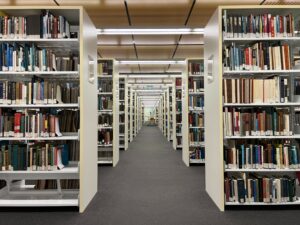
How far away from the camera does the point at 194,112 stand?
269 inches

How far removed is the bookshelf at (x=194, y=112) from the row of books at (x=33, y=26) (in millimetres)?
3606

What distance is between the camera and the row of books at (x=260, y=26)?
3.63 m

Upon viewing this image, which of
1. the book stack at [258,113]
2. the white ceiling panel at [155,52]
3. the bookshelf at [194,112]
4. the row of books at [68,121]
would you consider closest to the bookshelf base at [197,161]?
the bookshelf at [194,112]

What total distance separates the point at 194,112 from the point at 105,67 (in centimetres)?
224

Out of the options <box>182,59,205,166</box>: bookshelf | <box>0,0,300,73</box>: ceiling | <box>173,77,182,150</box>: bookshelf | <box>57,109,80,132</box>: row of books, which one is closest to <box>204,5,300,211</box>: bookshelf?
<box>57,109,80,132</box>: row of books

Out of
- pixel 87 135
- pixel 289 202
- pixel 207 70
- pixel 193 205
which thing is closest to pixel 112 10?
pixel 207 70

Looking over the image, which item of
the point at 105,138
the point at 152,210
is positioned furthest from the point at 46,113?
the point at 105,138

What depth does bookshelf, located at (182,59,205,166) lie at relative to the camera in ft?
22.0

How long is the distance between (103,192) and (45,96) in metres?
1.72

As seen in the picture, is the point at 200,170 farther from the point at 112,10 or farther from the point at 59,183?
the point at 112,10

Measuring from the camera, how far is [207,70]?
167 inches

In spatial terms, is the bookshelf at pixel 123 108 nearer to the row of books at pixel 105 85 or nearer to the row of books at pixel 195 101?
the row of books at pixel 105 85

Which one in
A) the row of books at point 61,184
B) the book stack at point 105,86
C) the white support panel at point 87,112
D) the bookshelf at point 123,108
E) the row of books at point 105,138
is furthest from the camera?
the bookshelf at point 123,108

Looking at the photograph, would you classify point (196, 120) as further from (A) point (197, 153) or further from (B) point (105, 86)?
(B) point (105, 86)
